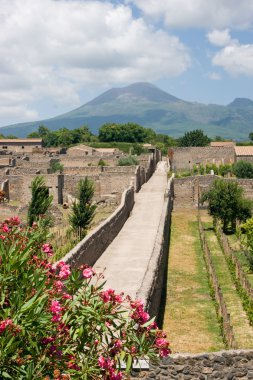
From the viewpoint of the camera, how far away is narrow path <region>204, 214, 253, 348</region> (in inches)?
636

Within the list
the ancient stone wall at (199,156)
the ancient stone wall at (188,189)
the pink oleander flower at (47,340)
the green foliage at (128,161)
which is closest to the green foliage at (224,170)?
the ancient stone wall at (199,156)

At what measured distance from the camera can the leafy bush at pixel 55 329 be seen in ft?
20.6

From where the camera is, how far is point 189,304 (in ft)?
64.4

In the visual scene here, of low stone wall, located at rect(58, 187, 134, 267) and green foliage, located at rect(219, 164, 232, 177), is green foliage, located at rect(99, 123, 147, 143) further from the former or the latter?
low stone wall, located at rect(58, 187, 134, 267)

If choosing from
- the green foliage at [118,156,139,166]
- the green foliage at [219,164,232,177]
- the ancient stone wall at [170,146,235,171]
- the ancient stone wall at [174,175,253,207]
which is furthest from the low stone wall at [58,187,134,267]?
the ancient stone wall at [170,146,235,171]

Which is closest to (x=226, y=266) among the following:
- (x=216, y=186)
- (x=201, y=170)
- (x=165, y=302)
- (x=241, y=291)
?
(x=241, y=291)

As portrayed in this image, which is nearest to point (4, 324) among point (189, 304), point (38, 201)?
point (189, 304)

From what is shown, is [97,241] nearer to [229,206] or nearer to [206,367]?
[206,367]

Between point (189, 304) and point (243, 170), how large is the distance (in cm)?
4067

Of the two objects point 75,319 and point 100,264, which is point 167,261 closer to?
point 100,264

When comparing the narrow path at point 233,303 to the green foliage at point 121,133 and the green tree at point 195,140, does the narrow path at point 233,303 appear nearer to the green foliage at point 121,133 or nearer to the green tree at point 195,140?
the green tree at point 195,140

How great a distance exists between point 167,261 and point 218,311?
791 cm

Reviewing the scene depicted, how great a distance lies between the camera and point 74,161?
63.3 m

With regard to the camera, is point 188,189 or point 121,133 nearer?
point 188,189
